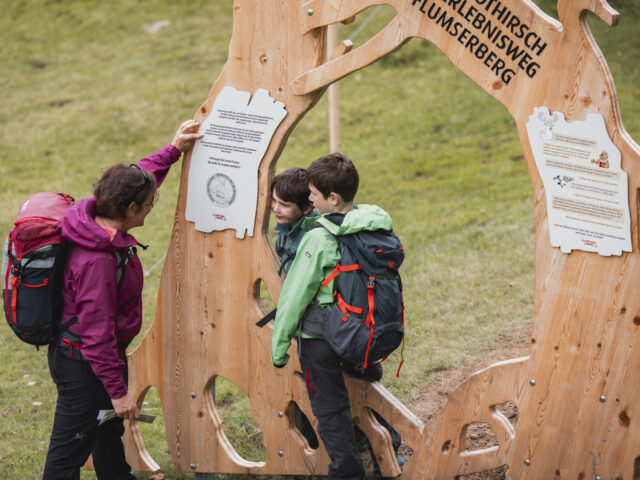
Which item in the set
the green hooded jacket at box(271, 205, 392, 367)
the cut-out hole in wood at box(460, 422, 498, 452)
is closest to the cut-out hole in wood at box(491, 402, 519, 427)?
the cut-out hole in wood at box(460, 422, 498, 452)

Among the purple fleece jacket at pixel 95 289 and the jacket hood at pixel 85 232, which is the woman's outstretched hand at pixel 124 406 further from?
the jacket hood at pixel 85 232

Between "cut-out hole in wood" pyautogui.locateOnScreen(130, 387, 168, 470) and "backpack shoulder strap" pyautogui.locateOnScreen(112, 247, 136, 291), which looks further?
"cut-out hole in wood" pyautogui.locateOnScreen(130, 387, 168, 470)

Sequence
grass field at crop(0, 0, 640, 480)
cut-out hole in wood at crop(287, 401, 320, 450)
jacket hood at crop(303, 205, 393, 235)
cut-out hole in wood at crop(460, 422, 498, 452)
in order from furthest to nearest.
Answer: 1. grass field at crop(0, 0, 640, 480)
2. cut-out hole in wood at crop(460, 422, 498, 452)
3. cut-out hole in wood at crop(287, 401, 320, 450)
4. jacket hood at crop(303, 205, 393, 235)

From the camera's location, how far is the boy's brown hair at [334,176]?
3.44 m

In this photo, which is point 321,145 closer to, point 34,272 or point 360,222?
point 360,222

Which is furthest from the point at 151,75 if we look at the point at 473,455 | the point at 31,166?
the point at 473,455

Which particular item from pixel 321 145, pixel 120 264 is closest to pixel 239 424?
pixel 120 264

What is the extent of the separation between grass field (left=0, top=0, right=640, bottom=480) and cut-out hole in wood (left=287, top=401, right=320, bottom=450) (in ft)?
1.51

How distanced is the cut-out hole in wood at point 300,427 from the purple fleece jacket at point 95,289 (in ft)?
3.31

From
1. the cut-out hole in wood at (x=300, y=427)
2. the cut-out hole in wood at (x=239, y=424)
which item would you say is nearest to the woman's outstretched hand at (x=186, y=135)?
the cut-out hole in wood at (x=300, y=427)

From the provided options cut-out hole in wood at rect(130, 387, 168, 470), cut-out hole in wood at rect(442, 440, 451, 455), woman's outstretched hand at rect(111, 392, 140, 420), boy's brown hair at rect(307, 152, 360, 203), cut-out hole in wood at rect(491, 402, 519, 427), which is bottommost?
cut-out hole in wood at rect(130, 387, 168, 470)

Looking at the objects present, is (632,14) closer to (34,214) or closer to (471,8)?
(471,8)

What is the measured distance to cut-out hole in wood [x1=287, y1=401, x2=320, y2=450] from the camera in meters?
4.14

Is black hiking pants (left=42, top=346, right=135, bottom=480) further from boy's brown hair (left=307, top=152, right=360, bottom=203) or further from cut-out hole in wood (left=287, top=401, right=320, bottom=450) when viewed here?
boy's brown hair (left=307, top=152, right=360, bottom=203)
